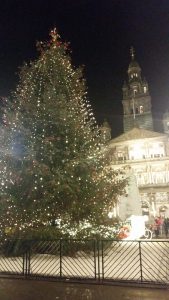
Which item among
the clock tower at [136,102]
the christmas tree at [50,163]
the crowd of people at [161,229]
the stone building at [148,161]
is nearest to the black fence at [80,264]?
the christmas tree at [50,163]

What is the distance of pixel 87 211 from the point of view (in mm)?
13875

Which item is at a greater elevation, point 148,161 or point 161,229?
point 148,161

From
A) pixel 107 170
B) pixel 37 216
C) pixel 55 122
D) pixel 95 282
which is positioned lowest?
pixel 95 282

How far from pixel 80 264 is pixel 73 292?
3673 mm

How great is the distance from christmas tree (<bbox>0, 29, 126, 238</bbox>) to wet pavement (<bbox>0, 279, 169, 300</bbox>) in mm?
4752

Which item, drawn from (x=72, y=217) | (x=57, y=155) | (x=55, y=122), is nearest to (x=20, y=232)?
(x=72, y=217)

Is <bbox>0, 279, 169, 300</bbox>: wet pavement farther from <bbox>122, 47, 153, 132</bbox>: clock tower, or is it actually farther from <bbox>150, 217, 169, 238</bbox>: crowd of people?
<bbox>122, 47, 153, 132</bbox>: clock tower

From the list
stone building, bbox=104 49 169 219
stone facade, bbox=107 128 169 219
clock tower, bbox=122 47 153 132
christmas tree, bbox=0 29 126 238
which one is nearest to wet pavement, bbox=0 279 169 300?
christmas tree, bbox=0 29 126 238

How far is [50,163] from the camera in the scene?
13562mm

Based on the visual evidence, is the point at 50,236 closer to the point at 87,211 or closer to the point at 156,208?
the point at 87,211

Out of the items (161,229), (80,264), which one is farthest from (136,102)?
(80,264)

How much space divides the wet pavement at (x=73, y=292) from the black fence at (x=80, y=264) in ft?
1.79

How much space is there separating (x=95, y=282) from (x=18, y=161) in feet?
23.1

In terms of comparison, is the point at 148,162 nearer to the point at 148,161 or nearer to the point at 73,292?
the point at 148,161
